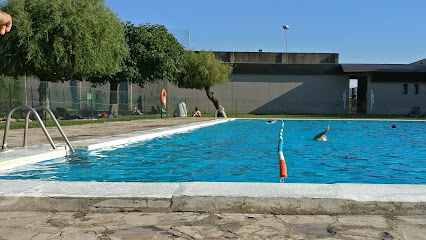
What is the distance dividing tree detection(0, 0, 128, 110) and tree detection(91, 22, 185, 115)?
7186 millimetres

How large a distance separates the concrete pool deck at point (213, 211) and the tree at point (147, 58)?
1002 inches

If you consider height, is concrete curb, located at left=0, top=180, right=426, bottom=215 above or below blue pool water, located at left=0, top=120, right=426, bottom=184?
above

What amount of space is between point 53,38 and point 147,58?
10.1m

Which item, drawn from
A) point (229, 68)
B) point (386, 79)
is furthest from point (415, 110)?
point (229, 68)

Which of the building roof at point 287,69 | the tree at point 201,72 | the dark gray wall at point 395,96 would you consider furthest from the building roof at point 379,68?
the tree at point 201,72

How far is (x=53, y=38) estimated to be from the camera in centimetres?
2086

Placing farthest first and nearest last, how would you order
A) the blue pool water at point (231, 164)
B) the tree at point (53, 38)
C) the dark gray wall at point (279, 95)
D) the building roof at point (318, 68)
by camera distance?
the dark gray wall at point (279, 95) → the building roof at point (318, 68) → the tree at point (53, 38) → the blue pool water at point (231, 164)

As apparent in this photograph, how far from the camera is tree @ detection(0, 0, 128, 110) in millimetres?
20469

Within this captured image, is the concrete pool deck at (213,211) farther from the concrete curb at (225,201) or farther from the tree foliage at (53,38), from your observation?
the tree foliage at (53,38)

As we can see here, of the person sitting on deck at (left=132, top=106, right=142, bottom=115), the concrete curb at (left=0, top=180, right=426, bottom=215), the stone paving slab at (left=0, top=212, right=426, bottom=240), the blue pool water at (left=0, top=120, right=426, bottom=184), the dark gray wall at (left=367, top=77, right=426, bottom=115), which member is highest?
the dark gray wall at (left=367, top=77, right=426, bottom=115)

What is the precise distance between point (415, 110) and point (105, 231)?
3899 cm

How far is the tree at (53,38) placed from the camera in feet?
67.2

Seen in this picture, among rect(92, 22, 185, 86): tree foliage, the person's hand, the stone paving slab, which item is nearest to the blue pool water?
the stone paving slab

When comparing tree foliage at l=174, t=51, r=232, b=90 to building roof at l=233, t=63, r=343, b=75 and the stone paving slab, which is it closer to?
building roof at l=233, t=63, r=343, b=75
